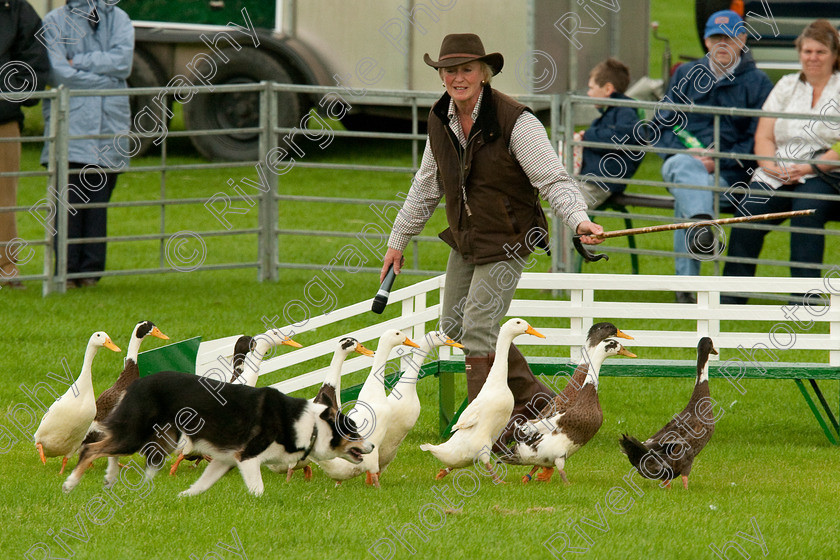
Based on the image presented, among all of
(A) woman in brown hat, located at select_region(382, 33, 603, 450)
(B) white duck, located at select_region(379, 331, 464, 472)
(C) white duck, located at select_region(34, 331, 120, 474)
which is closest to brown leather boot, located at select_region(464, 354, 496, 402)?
(A) woman in brown hat, located at select_region(382, 33, 603, 450)

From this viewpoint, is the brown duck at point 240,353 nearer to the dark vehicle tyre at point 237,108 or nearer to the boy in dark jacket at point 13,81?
the boy in dark jacket at point 13,81

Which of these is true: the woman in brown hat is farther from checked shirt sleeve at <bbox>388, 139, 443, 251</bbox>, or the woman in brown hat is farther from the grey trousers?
checked shirt sleeve at <bbox>388, 139, 443, 251</bbox>

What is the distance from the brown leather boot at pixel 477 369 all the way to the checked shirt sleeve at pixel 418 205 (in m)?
0.70

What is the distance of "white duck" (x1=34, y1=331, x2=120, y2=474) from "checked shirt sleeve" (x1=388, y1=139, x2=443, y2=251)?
5.41 feet

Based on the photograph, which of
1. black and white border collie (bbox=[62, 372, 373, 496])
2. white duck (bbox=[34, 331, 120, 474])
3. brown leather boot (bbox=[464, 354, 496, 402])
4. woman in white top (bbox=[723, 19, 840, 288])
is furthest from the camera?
woman in white top (bbox=[723, 19, 840, 288])

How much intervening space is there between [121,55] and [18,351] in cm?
335

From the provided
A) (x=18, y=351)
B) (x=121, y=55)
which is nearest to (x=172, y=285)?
(x=121, y=55)

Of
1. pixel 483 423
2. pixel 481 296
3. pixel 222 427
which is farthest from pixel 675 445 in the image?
pixel 222 427

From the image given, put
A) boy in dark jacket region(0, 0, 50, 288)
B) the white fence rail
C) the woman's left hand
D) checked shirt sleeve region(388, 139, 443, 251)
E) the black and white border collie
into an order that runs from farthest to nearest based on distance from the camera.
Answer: boy in dark jacket region(0, 0, 50, 288)
the white fence rail
checked shirt sleeve region(388, 139, 443, 251)
the woman's left hand
the black and white border collie

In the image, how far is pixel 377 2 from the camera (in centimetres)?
1435

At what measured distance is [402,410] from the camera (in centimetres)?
562

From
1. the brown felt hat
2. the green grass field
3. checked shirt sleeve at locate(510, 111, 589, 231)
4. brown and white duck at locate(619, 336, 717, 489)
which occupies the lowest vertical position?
the green grass field

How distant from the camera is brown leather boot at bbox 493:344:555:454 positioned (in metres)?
6.27

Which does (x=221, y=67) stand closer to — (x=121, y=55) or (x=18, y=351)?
(x=121, y=55)
